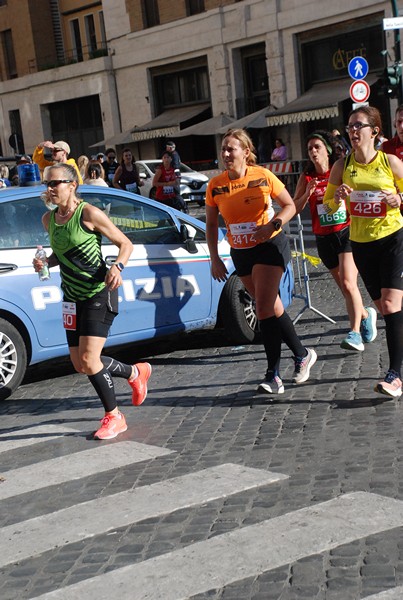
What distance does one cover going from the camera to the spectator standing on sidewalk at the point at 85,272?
6.58 metres

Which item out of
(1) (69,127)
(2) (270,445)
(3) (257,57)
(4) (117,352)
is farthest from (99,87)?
(2) (270,445)

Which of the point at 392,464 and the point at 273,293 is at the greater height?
the point at 273,293

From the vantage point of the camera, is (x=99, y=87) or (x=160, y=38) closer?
(x=160, y=38)

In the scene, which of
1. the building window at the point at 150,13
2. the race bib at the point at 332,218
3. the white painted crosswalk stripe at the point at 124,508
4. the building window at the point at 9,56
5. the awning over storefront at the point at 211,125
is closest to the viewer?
the white painted crosswalk stripe at the point at 124,508

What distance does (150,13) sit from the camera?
42.7 metres

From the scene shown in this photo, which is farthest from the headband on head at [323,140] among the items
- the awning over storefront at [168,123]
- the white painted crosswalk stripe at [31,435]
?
the awning over storefront at [168,123]

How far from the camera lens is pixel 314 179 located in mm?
8484

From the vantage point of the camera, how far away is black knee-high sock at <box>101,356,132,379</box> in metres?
6.88

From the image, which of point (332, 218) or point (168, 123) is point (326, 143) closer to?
point (332, 218)

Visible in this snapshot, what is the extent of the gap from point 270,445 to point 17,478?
4.93ft

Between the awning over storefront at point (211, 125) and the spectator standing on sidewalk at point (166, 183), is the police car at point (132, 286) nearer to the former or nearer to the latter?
the spectator standing on sidewalk at point (166, 183)

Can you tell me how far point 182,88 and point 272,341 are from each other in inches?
1396

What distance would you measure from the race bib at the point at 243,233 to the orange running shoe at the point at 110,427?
154 centimetres

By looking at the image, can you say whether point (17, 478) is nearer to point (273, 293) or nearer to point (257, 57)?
point (273, 293)
